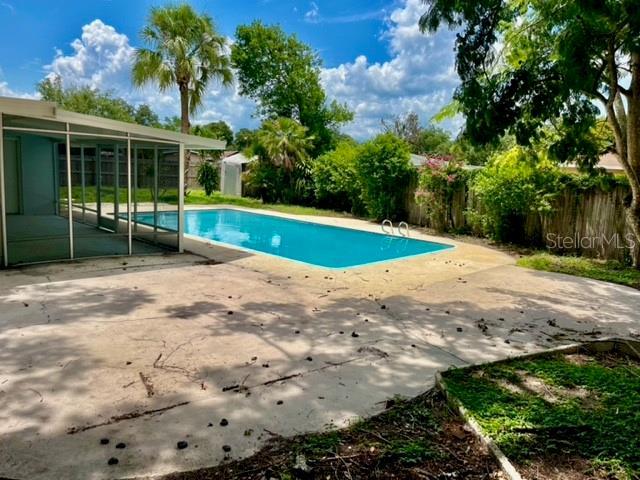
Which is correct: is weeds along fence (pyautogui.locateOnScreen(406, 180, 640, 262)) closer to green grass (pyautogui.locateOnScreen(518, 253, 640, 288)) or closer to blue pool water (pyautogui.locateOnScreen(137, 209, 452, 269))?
green grass (pyautogui.locateOnScreen(518, 253, 640, 288))

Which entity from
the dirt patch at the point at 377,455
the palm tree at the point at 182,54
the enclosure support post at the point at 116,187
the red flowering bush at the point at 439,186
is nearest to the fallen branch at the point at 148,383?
the dirt patch at the point at 377,455

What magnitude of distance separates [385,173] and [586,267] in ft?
25.0

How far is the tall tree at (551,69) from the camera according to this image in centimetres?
488

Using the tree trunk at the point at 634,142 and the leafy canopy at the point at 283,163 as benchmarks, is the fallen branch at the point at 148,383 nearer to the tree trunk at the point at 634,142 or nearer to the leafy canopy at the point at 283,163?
the tree trunk at the point at 634,142

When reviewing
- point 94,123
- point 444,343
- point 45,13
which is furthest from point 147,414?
point 45,13

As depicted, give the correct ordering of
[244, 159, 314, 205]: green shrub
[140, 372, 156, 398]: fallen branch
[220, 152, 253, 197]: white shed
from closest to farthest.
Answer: [140, 372, 156, 398]: fallen branch < [244, 159, 314, 205]: green shrub < [220, 152, 253, 197]: white shed

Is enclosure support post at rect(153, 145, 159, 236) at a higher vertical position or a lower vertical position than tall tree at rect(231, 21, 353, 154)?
lower

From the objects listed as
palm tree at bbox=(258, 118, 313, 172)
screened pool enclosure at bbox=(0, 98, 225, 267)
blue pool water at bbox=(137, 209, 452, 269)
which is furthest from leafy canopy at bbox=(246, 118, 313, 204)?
screened pool enclosure at bbox=(0, 98, 225, 267)

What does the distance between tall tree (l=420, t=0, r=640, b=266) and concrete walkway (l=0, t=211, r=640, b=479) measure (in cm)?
251

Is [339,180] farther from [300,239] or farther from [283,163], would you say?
[300,239]

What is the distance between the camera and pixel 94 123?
765 centimetres

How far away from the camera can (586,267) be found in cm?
903

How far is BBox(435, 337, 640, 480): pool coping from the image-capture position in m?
2.47

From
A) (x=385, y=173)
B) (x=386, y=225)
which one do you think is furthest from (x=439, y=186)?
(x=386, y=225)
